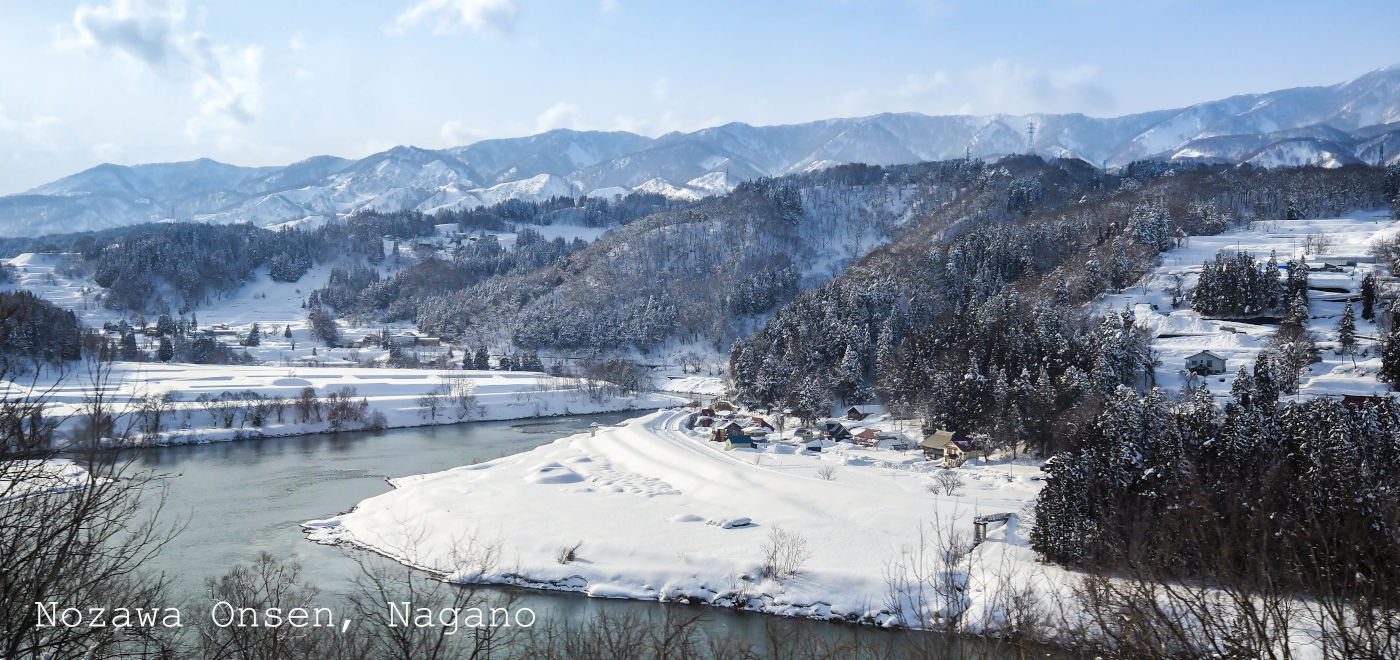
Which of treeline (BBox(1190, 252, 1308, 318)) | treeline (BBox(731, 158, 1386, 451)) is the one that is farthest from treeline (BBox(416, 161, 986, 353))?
treeline (BBox(1190, 252, 1308, 318))

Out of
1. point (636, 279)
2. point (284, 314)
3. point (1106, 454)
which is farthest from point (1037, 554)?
point (284, 314)

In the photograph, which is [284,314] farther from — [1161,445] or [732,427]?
[1161,445]

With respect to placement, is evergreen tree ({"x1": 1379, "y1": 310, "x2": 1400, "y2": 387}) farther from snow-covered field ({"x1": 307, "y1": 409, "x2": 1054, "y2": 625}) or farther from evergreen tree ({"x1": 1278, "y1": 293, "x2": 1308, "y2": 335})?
snow-covered field ({"x1": 307, "y1": 409, "x2": 1054, "y2": 625})

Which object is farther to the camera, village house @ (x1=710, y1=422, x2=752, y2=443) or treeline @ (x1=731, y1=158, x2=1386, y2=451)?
village house @ (x1=710, y1=422, x2=752, y2=443)

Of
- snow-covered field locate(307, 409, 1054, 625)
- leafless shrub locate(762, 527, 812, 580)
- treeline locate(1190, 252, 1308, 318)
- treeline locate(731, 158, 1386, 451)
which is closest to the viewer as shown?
snow-covered field locate(307, 409, 1054, 625)

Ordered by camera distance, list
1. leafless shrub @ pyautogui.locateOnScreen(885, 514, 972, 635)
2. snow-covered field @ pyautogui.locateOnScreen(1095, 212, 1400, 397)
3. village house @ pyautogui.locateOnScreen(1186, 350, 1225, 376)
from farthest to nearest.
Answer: village house @ pyautogui.locateOnScreen(1186, 350, 1225, 376) → snow-covered field @ pyautogui.locateOnScreen(1095, 212, 1400, 397) → leafless shrub @ pyautogui.locateOnScreen(885, 514, 972, 635)

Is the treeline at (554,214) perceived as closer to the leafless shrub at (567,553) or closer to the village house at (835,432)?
the village house at (835,432)

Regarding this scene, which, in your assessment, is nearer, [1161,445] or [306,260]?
[1161,445]
